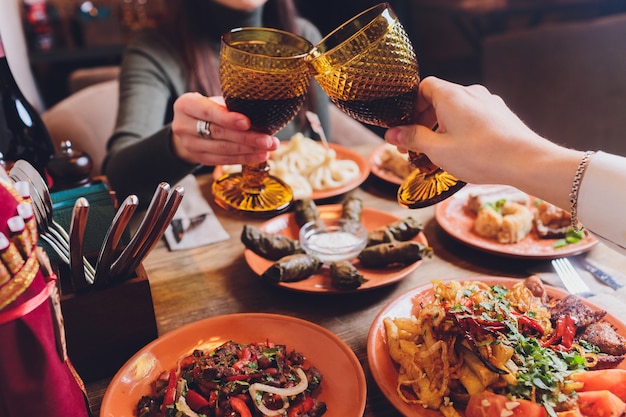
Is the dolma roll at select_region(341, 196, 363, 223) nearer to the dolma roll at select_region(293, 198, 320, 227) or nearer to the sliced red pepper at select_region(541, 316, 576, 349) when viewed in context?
the dolma roll at select_region(293, 198, 320, 227)

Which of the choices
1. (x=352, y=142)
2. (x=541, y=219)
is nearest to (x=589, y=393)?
(x=541, y=219)

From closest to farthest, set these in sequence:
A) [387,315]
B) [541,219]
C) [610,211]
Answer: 1. [610,211]
2. [387,315]
3. [541,219]

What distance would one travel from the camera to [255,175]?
1.33 meters

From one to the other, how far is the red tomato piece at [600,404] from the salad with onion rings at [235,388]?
1.52 feet

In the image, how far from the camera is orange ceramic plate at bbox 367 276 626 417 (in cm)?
100

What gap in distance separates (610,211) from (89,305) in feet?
3.25

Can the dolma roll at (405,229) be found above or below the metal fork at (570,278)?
above

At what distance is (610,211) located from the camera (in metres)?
0.97

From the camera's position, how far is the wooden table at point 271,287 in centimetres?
134

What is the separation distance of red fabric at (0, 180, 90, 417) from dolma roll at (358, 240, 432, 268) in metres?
0.84

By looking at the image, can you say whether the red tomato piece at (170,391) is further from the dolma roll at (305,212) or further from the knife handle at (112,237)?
the dolma roll at (305,212)

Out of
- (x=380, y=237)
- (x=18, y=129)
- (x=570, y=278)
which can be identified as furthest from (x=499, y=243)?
(x=18, y=129)

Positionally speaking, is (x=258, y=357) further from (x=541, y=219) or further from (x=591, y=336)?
(x=541, y=219)

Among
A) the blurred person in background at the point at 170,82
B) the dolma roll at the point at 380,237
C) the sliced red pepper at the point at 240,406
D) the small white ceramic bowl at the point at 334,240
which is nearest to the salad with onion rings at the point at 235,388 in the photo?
the sliced red pepper at the point at 240,406
